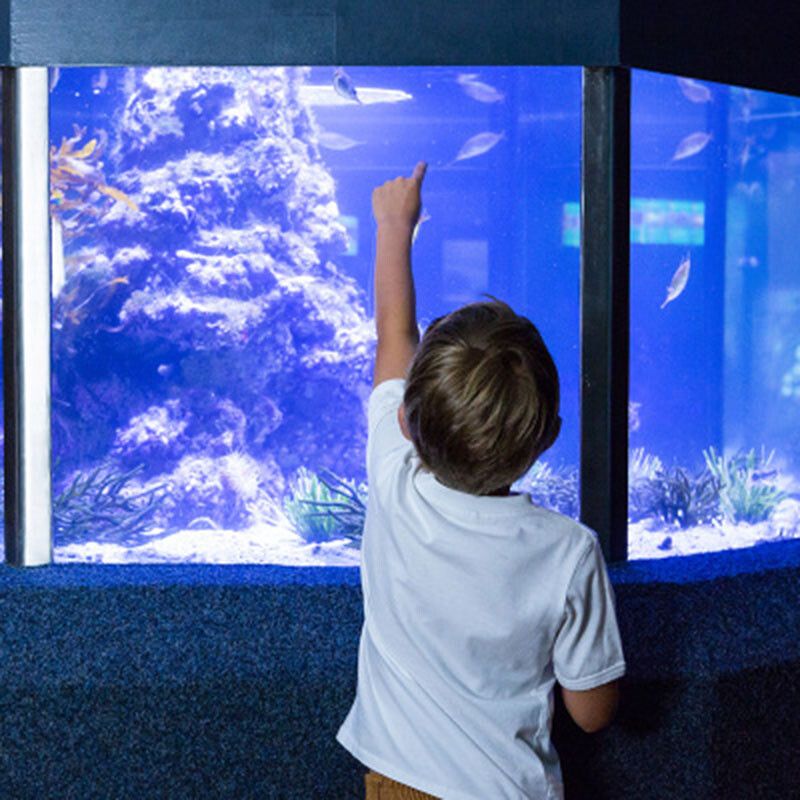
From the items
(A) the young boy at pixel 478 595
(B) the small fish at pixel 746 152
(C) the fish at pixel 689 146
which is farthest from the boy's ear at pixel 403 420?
(B) the small fish at pixel 746 152

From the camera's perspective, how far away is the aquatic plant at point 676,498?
332cm

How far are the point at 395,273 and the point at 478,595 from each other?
0.51m

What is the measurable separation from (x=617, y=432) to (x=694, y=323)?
5.18 ft

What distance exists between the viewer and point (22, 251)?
2.73 metres

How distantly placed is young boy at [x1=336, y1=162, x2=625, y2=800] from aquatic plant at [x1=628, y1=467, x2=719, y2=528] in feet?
6.27

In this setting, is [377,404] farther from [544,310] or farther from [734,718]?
[544,310]

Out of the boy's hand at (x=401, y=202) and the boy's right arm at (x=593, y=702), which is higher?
the boy's hand at (x=401, y=202)

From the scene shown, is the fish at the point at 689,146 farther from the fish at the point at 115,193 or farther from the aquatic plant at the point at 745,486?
the fish at the point at 115,193

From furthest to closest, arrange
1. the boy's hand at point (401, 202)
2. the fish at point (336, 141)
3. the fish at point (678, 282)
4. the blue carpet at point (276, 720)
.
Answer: the fish at point (678, 282), the fish at point (336, 141), the blue carpet at point (276, 720), the boy's hand at point (401, 202)

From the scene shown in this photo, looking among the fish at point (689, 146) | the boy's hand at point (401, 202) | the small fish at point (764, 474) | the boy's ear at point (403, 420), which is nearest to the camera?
the boy's ear at point (403, 420)

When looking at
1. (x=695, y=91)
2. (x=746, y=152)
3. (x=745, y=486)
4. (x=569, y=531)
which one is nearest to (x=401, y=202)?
(x=569, y=531)

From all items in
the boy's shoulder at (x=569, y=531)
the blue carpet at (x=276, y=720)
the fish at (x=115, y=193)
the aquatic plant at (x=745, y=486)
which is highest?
the fish at (x=115, y=193)

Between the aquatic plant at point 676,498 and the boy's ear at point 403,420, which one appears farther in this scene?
the aquatic plant at point 676,498

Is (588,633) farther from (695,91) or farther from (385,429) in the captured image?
(695,91)
